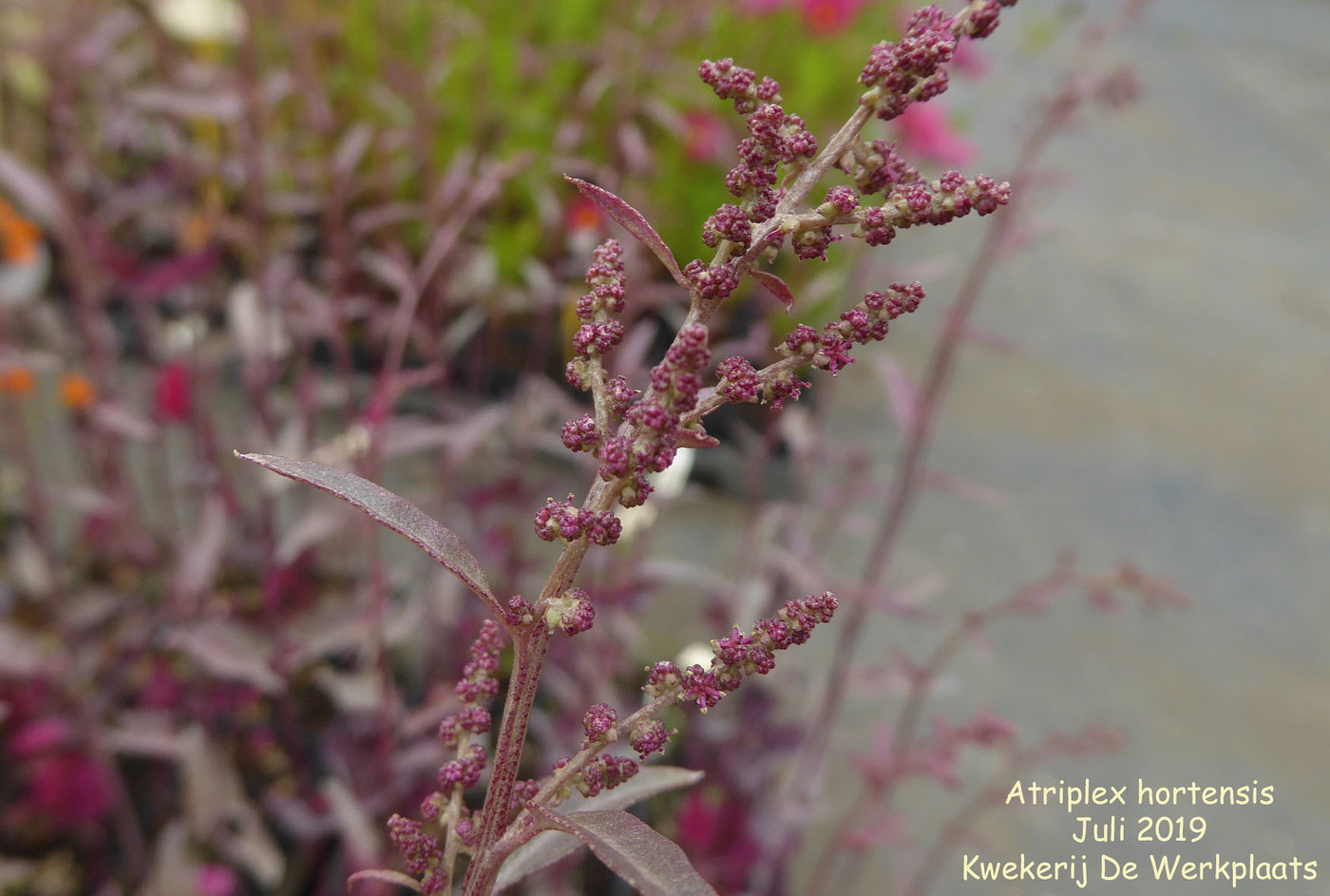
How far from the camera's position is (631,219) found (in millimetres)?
281

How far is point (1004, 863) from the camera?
150 centimetres

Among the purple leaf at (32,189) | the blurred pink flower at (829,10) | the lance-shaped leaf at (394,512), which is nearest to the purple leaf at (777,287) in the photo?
the lance-shaped leaf at (394,512)

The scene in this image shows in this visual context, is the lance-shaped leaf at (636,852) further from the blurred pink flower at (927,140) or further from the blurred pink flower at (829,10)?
the blurred pink flower at (829,10)

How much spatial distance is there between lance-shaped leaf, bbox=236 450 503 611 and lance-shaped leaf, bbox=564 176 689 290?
94 mm

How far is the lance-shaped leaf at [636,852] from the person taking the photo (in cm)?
24

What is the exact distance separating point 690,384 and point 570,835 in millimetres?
173

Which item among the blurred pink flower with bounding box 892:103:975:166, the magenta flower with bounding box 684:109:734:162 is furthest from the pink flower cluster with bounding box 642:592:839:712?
the magenta flower with bounding box 684:109:734:162

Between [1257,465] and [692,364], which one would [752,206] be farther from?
[1257,465]

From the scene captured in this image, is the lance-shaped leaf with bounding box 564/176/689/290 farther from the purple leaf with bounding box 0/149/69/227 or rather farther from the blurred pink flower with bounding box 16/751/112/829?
the blurred pink flower with bounding box 16/751/112/829

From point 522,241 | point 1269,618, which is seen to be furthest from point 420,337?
point 1269,618

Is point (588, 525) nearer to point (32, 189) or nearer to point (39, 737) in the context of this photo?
point (32, 189)

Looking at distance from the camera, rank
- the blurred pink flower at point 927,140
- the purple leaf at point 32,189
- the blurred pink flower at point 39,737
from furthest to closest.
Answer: the blurred pink flower at point 927,140, the blurred pink flower at point 39,737, the purple leaf at point 32,189

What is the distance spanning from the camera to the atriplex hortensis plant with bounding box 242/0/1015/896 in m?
0.25

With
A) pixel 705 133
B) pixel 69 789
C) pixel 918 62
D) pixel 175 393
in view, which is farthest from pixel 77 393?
pixel 918 62
